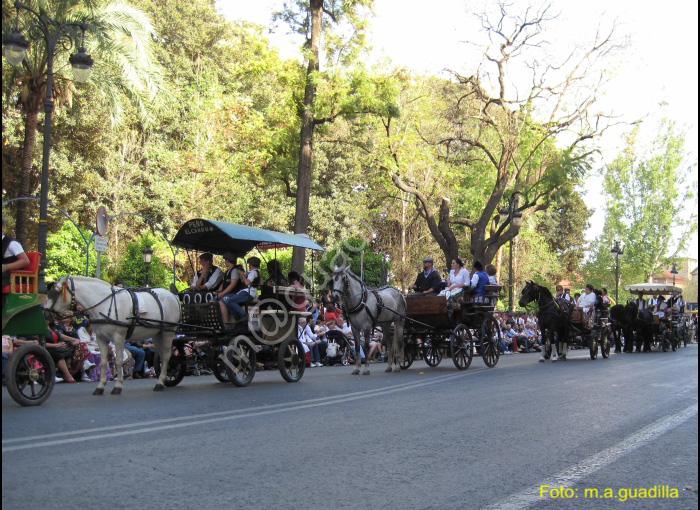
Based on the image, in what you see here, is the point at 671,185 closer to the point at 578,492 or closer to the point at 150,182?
the point at 150,182

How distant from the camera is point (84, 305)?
11555 millimetres

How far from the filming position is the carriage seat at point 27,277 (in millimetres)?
9664

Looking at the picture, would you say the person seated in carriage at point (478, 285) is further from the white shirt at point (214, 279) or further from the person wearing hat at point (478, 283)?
the white shirt at point (214, 279)

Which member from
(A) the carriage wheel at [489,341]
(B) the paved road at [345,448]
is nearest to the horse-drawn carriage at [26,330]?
(B) the paved road at [345,448]

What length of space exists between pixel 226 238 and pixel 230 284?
3.20 ft

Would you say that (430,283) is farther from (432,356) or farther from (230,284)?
(230,284)

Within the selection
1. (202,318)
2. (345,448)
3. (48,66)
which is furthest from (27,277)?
(48,66)

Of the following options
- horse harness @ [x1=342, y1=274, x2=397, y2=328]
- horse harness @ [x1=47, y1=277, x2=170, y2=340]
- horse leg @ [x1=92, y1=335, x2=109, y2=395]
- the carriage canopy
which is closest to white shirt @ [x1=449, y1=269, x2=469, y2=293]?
horse harness @ [x1=342, y1=274, x2=397, y2=328]

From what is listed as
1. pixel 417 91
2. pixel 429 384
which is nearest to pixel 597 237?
pixel 417 91

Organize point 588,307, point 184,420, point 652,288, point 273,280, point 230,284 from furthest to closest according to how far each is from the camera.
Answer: point 652,288 < point 588,307 < point 273,280 < point 230,284 < point 184,420

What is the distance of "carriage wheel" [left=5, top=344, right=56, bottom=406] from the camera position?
9703mm

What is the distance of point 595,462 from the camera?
714cm

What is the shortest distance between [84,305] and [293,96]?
51.8ft

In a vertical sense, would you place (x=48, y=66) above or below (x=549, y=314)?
above
